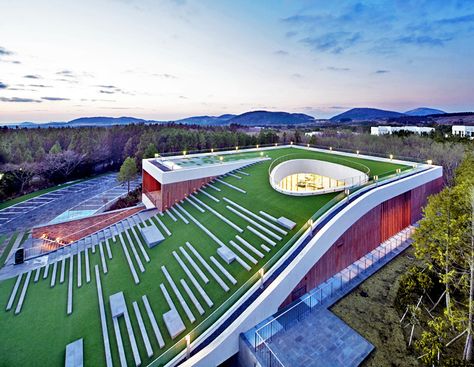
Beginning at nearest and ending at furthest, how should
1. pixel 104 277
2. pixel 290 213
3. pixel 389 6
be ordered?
pixel 104 277
pixel 290 213
pixel 389 6

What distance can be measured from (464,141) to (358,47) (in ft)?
66.2

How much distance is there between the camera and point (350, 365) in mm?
6184

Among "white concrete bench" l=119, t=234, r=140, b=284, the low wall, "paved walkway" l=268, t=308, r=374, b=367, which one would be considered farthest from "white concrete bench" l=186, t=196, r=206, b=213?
"paved walkway" l=268, t=308, r=374, b=367

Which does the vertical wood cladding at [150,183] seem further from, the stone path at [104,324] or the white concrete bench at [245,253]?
the white concrete bench at [245,253]

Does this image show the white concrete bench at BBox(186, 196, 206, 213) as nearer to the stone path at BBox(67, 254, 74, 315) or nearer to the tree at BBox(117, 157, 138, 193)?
the stone path at BBox(67, 254, 74, 315)

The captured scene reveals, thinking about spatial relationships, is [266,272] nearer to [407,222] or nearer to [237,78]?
[407,222]

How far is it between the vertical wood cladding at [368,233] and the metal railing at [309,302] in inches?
9.5

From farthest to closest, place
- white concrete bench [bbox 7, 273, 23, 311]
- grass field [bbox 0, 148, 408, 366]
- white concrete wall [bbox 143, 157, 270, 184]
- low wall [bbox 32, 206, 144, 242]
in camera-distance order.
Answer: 1. low wall [bbox 32, 206, 144, 242]
2. white concrete wall [bbox 143, 157, 270, 184]
3. white concrete bench [bbox 7, 273, 23, 311]
4. grass field [bbox 0, 148, 408, 366]

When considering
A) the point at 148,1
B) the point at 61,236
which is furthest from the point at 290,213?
the point at 148,1

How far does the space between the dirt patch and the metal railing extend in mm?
556

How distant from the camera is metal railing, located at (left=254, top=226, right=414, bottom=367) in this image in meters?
6.47

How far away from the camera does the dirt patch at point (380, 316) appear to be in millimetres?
6391

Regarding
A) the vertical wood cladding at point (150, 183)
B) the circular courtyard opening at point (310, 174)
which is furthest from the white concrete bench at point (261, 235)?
the vertical wood cladding at point (150, 183)

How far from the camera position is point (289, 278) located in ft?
26.2
